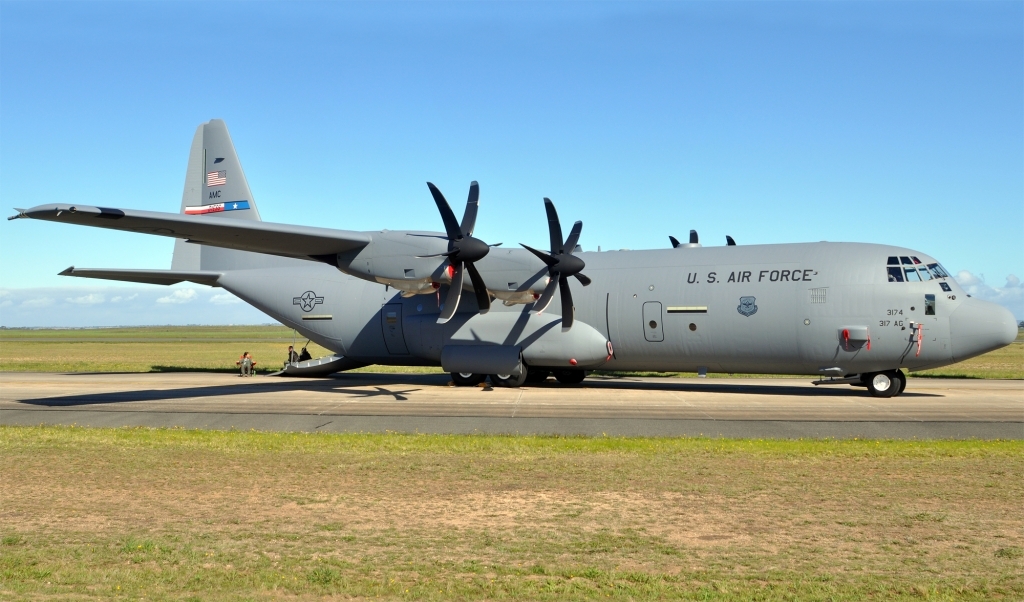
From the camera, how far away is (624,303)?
26.2 m

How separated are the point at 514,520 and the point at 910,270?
17988 mm

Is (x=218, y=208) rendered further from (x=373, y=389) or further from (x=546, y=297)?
(x=546, y=297)

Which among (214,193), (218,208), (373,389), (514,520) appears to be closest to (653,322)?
(373,389)

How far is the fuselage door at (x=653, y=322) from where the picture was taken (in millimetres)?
25516

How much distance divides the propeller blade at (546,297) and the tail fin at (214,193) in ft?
43.5

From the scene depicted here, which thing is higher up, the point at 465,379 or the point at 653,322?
the point at 653,322

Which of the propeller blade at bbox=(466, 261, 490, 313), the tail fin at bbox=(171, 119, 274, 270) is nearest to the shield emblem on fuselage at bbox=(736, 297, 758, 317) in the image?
the propeller blade at bbox=(466, 261, 490, 313)

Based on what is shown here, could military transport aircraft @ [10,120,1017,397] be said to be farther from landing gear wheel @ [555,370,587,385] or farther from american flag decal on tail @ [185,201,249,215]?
american flag decal on tail @ [185,201,249,215]

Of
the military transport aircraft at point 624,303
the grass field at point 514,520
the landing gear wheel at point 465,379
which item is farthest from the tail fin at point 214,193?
the grass field at point 514,520

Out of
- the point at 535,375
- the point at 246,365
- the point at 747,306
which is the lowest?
the point at 535,375

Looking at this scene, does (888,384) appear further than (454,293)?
No

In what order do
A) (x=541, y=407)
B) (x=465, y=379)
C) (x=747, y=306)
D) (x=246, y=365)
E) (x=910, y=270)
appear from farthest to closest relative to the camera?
(x=246, y=365) < (x=465, y=379) < (x=747, y=306) < (x=910, y=270) < (x=541, y=407)

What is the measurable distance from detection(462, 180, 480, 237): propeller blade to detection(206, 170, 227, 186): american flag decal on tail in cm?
1308

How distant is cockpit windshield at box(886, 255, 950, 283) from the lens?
23156mm
